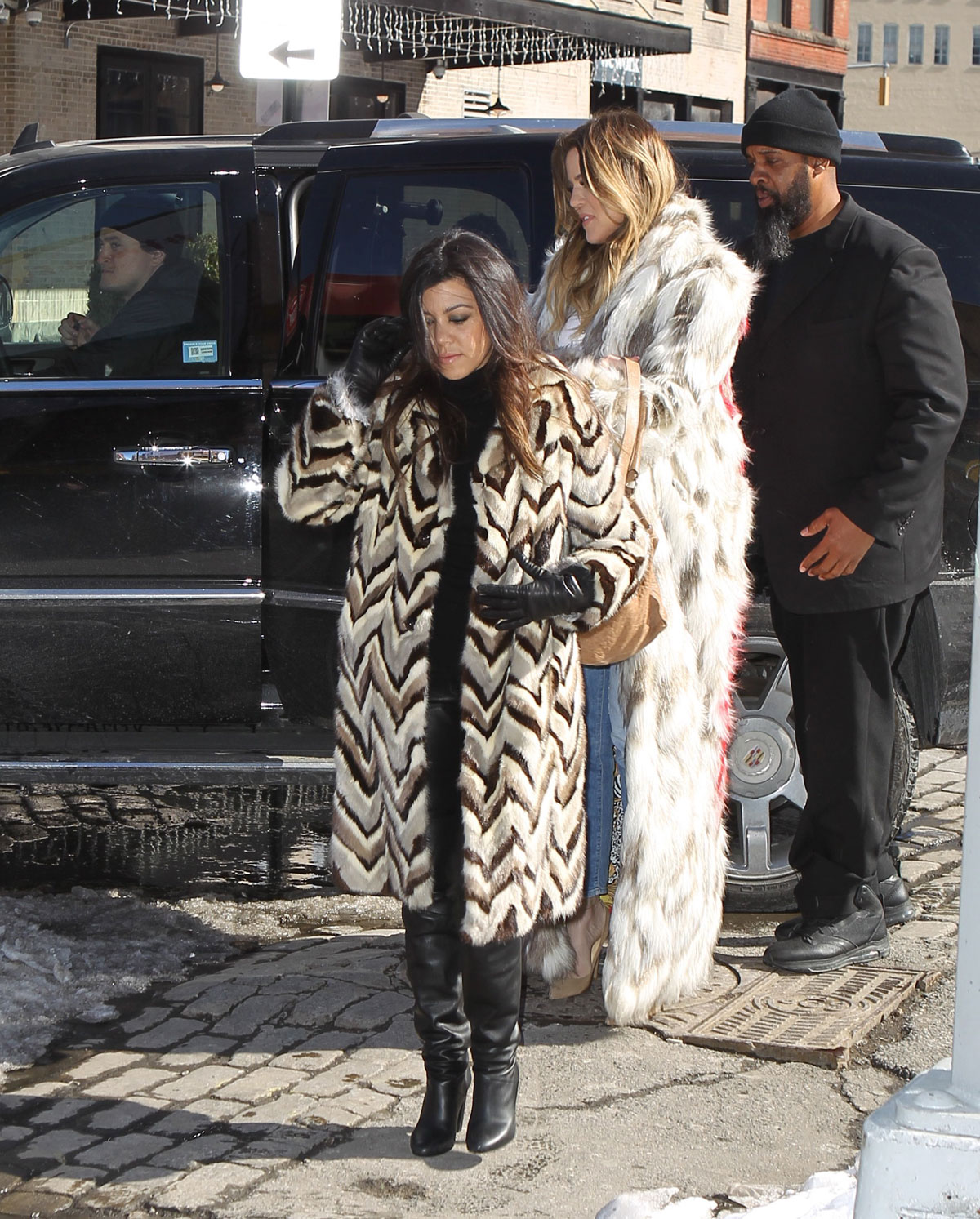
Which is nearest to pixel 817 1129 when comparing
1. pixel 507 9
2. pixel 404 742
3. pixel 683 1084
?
pixel 683 1084

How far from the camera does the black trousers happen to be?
4.37m

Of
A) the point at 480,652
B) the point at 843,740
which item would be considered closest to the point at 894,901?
the point at 843,740

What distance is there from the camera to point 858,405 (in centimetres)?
428

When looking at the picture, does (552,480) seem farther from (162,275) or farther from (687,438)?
(162,275)

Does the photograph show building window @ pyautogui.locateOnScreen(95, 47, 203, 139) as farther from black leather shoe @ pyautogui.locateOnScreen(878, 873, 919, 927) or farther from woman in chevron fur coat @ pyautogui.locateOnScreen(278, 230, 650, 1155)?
woman in chevron fur coat @ pyautogui.locateOnScreen(278, 230, 650, 1155)

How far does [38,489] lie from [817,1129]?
2.80 metres

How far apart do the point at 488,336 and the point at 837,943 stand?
201 cm

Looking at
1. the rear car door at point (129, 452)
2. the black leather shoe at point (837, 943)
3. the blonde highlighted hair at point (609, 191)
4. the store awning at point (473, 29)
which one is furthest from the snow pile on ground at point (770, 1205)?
the store awning at point (473, 29)

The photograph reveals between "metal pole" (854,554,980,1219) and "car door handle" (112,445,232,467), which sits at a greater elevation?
"car door handle" (112,445,232,467)

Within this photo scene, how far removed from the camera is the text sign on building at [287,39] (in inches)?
291

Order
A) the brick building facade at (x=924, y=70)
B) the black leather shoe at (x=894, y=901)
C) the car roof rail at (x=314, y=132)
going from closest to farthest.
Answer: the black leather shoe at (x=894, y=901)
the car roof rail at (x=314, y=132)
the brick building facade at (x=924, y=70)

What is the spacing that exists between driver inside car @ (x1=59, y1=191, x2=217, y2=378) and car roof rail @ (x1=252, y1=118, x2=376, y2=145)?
0.37 meters

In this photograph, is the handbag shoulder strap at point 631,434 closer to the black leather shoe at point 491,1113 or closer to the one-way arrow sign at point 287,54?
the black leather shoe at point 491,1113

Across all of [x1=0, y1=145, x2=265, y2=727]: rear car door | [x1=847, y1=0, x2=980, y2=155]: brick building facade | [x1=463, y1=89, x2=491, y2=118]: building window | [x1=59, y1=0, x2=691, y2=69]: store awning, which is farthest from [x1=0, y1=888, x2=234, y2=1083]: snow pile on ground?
[x1=847, y1=0, x2=980, y2=155]: brick building facade
